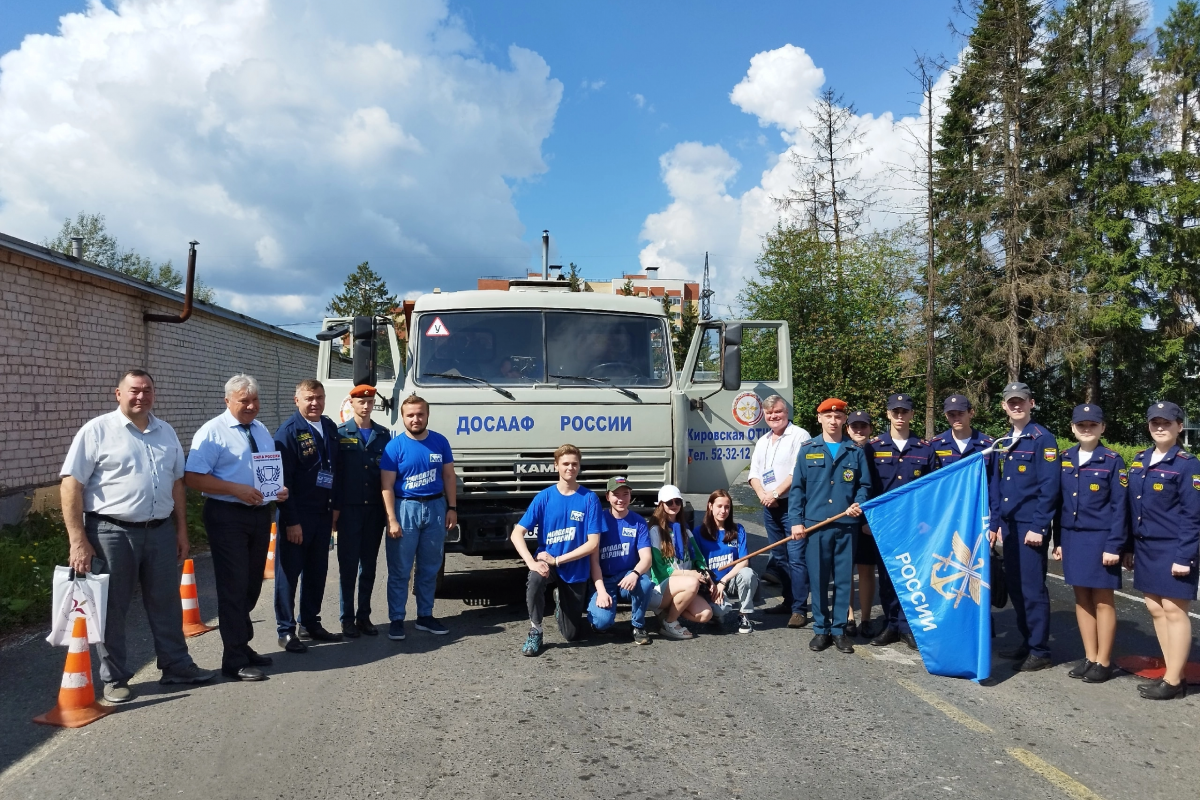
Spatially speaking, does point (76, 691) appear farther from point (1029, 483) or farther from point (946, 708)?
point (1029, 483)

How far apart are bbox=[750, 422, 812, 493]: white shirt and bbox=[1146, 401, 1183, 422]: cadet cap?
256 cm

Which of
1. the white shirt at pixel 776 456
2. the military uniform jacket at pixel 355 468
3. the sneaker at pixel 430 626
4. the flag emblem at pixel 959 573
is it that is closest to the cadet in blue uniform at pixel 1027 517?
the flag emblem at pixel 959 573

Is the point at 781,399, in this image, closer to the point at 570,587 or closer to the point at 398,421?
the point at 570,587

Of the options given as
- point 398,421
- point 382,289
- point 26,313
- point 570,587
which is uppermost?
point 382,289

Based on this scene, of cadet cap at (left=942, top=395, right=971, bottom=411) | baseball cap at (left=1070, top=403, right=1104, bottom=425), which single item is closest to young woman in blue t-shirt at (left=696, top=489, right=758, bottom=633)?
cadet cap at (left=942, top=395, right=971, bottom=411)

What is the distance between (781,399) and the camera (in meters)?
7.20

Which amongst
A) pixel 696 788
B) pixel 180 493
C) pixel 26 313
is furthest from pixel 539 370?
pixel 26 313

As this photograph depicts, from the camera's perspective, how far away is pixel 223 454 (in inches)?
205

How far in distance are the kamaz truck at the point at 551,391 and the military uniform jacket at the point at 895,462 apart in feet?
4.79

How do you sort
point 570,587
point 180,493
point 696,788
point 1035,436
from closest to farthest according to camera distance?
point 696,788, point 180,493, point 1035,436, point 570,587

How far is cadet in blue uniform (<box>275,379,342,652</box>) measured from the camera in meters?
5.75

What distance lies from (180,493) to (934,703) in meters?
4.63

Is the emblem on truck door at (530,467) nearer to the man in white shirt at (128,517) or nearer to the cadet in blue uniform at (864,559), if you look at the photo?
the cadet in blue uniform at (864,559)

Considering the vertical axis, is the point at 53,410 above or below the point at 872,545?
above
